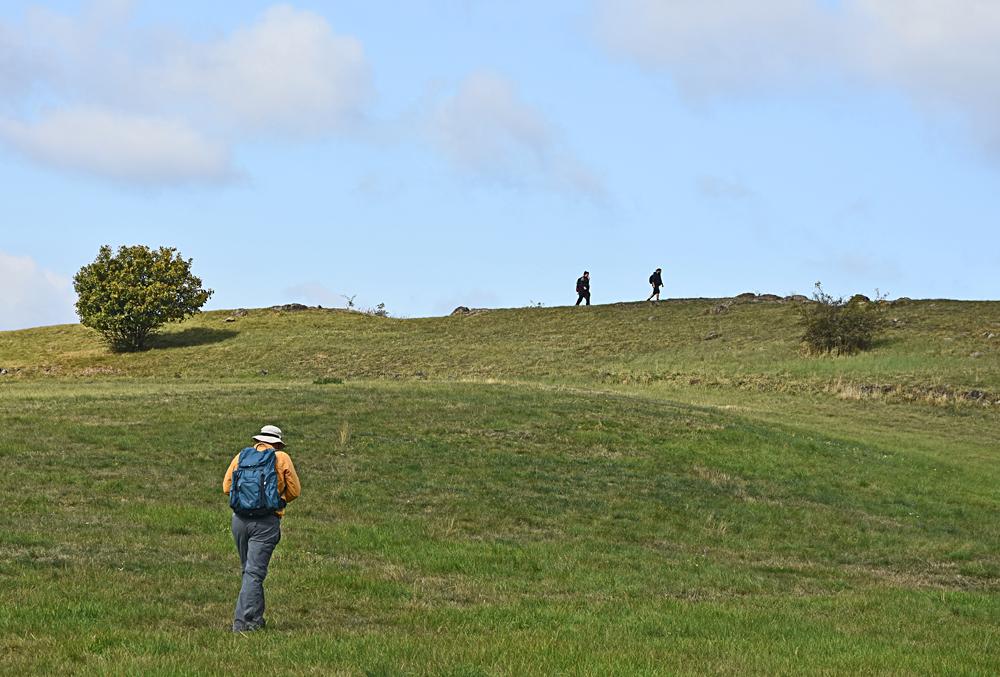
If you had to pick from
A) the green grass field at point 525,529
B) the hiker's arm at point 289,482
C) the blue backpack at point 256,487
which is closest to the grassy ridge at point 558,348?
the green grass field at point 525,529

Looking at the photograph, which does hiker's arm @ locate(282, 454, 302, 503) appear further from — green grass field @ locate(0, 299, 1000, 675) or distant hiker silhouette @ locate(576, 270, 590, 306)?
distant hiker silhouette @ locate(576, 270, 590, 306)

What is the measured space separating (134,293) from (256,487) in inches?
2565

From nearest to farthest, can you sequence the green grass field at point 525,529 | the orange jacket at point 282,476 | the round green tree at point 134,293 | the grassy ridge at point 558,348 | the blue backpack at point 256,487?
1. the green grass field at point 525,529
2. the blue backpack at point 256,487
3. the orange jacket at point 282,476
4. the grassy ridge at point 558,348
5. the round green tree at point 134,293

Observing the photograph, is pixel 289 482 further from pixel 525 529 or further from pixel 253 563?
pixel 525 529

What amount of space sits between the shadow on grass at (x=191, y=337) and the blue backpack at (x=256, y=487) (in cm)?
6715

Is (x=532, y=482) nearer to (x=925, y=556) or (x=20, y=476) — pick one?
(x=925, y=556)

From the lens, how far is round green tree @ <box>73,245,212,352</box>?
72625mm

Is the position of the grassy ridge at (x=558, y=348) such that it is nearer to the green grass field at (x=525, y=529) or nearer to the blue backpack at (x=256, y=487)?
the green grass field at (x=525, y=529)

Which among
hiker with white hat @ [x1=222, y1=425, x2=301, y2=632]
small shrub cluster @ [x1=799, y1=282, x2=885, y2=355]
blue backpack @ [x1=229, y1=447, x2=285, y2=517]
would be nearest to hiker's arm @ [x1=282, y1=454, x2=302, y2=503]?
hiker with white hat @ [x1=222, y1=425, x2=301, y2=632]

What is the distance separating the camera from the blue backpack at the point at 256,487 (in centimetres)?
1177

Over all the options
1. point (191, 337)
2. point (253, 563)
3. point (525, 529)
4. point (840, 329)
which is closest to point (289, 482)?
point (253, 563)

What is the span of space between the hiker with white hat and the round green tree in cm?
6398

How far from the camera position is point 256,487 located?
11758mm

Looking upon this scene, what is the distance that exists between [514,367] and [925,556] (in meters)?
43.3
